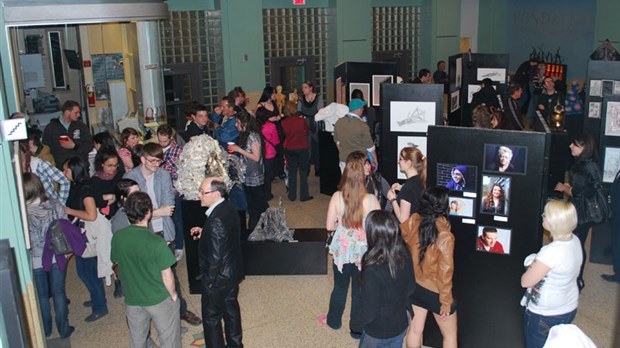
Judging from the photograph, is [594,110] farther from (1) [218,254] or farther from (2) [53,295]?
(2) [53,295]

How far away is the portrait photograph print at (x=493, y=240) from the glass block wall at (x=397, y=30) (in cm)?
1171

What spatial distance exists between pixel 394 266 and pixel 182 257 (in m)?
4.47

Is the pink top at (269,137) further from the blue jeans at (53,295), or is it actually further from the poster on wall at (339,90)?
the blue jeans at (53,295)

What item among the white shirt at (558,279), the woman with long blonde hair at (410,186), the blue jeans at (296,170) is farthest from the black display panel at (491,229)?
the blue jeans at (296,170)

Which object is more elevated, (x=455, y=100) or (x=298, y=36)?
(x=298, y=36)

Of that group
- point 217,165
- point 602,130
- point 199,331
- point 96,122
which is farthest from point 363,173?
point 96,122

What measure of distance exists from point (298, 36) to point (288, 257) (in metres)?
8.99

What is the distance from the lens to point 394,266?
4160 millimetres

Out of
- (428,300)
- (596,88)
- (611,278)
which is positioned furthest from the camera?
(596,88)

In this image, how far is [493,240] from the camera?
5.20 metres

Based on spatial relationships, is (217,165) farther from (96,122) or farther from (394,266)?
(96,122)

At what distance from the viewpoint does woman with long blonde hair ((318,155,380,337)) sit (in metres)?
5.40

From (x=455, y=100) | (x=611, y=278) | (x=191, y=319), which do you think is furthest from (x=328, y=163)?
(x=611, y=278)

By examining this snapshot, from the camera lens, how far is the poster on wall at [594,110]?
7562mm
